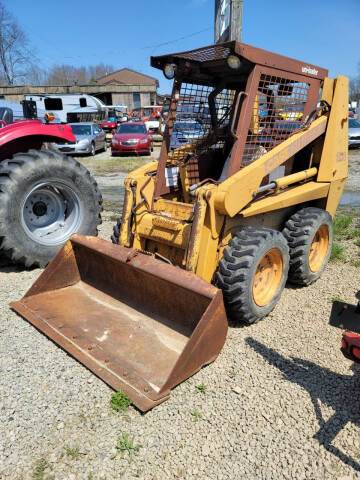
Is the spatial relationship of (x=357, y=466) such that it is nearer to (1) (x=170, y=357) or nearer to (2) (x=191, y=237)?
(1) (x=170, y=357)

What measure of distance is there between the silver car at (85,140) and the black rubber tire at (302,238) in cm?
1315

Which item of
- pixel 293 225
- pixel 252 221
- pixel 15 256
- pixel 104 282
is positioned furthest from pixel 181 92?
pixel 15 256

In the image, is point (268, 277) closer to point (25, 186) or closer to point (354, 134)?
point (25, 186)

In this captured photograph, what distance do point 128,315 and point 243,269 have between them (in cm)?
110

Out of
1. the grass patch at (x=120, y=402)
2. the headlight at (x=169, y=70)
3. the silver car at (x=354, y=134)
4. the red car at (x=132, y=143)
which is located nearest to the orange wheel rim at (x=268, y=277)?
the grass patch at (x=120, y=402)

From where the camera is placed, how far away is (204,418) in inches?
96.4

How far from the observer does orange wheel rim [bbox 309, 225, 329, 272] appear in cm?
439

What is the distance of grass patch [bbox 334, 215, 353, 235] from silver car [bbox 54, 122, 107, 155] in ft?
39.1

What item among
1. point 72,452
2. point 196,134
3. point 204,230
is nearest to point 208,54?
point 196,134

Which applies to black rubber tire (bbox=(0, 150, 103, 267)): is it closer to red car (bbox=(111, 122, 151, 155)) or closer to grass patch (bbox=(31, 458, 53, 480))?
grass patch (bbox=(31, 458, 53, 480))

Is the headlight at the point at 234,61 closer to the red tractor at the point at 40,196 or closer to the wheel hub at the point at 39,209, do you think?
the red tractor at the point at 40,196

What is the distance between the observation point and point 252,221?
3.69 metres

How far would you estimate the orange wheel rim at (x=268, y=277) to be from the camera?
354 centimetres

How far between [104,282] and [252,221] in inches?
62.0
